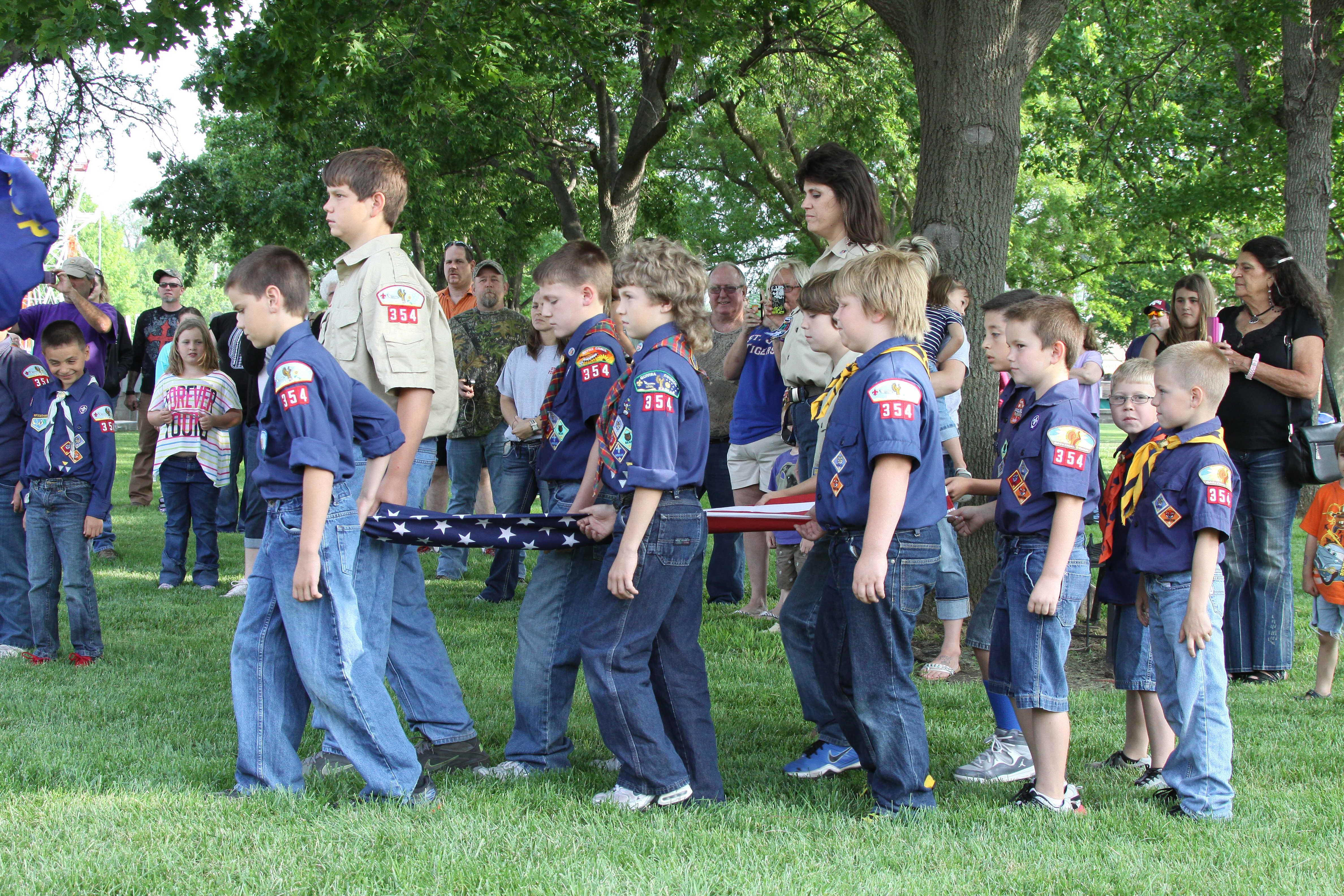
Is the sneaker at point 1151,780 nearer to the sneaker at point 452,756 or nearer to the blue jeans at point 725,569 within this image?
the sneaker at point 452,756

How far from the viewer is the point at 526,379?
779cm

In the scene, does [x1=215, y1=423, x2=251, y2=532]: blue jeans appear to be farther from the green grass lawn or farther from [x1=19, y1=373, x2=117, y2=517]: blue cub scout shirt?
the green grass lawn

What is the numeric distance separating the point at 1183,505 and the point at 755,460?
3490 millimetres

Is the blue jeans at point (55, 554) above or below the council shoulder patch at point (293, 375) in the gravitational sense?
below

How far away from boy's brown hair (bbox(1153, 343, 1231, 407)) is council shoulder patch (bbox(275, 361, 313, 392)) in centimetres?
290

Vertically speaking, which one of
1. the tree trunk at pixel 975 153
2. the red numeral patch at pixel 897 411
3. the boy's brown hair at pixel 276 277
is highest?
the tree trunk at pixel 975 153

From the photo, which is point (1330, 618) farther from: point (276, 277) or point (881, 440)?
point (276, 277)

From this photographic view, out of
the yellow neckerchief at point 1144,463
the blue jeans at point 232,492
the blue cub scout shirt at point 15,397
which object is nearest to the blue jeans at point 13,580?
the blue cub scout shirt at point 15,397

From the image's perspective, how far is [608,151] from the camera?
Result: 66.0 ft

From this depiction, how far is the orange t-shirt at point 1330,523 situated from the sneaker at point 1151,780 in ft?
6.63

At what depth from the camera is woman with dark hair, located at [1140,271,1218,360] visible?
654 centimetres

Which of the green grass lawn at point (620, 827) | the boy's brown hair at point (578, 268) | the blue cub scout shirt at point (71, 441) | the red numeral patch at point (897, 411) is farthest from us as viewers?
the blue cub scout shirt at point (71, 441)

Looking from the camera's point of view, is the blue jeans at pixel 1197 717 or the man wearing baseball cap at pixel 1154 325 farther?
the man wearing baseball cap at pixel 1154 325

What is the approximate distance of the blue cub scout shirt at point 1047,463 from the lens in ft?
12.8
